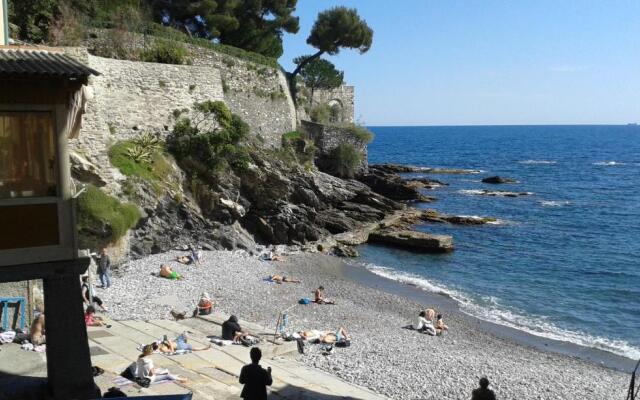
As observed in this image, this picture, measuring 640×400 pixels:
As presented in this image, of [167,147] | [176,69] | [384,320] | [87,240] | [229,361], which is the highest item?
[176,69]

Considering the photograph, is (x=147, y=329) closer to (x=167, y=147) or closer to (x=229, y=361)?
(x=229, y=361)

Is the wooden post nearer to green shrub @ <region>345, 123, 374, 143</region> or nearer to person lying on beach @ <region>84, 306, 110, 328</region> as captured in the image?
person lying on beach @ <region>84, 306, 110, 328</region>

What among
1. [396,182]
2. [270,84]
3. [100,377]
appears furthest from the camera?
[396,182]

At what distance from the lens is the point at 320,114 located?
47.9 meters

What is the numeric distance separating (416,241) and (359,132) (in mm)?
14787

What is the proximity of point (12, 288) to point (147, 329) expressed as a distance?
10.7 feet

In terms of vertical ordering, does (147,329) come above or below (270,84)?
below

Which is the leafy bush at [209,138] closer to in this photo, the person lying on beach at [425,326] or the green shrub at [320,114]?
the person lying on beach at [425,326]

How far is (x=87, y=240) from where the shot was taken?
67.6 ft

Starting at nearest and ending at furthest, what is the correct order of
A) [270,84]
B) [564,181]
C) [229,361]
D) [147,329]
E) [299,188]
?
[229,361], [147,329], [299,188], [270,84], [564,181]

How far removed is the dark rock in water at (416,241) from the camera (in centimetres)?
3356

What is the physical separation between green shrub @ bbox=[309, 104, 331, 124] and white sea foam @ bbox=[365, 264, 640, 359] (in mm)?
21005

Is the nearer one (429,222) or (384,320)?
(384,320)

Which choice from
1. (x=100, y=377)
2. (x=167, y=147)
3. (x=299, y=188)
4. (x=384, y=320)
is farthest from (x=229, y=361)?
(x=299, y=188)
